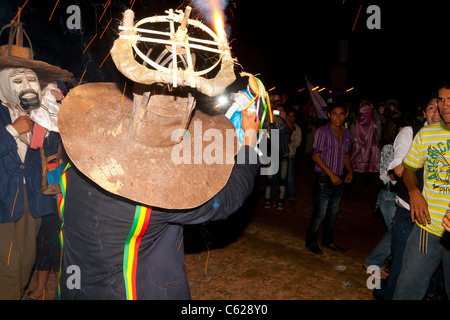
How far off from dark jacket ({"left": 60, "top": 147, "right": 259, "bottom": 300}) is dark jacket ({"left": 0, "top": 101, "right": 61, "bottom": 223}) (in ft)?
5.60

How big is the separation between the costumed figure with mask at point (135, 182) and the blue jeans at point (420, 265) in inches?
75.8

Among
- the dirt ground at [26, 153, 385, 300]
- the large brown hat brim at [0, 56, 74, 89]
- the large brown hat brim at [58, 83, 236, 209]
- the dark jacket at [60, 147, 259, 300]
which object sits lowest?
the dirt ground at [26, 153, 385, 300]

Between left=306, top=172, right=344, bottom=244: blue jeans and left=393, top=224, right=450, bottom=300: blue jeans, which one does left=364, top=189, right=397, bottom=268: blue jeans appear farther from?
left=393, top=224, right=450, bottom=300: blue jeans

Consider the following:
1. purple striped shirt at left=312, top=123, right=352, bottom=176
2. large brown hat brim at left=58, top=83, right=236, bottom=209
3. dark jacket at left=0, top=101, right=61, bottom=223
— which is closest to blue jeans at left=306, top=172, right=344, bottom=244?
purple striped shirt at left=312, top=123, right=352, bottom=176

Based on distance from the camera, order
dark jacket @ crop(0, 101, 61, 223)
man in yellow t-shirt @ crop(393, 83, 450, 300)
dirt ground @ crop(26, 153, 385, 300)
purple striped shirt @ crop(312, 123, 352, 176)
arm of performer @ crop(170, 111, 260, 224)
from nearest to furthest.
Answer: arm of performer @ crop(170, 111, 260, 224)
man in yellow t-shirt @ crop(393, 83, 450, 300)
dark jacket @ crop(0, 101, 61, 223)
dirt ground @ crop(26, 153, 385, 300)
purple striped shirt @ crop(312, 123, 352, 176)

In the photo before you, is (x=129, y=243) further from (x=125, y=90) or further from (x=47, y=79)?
(x=47, y=79)

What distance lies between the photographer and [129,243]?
5.15 feet

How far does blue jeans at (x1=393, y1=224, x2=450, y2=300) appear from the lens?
262 centimetres

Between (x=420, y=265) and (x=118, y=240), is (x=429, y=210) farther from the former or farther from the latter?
(x=118, y=240)

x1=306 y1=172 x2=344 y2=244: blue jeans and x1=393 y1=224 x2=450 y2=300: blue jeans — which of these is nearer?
x1=393 y1=224 x2=450 y2=300: blue jeans

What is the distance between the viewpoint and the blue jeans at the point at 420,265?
103 inches

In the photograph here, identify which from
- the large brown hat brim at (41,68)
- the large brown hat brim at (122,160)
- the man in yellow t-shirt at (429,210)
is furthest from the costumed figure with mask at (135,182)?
the large brown hat brim at (41,68)

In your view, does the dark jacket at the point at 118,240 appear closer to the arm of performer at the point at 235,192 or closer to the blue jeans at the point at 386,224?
the arm of performer at the point at 235,192

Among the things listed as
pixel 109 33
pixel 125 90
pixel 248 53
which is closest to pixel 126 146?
pixel 125 90
